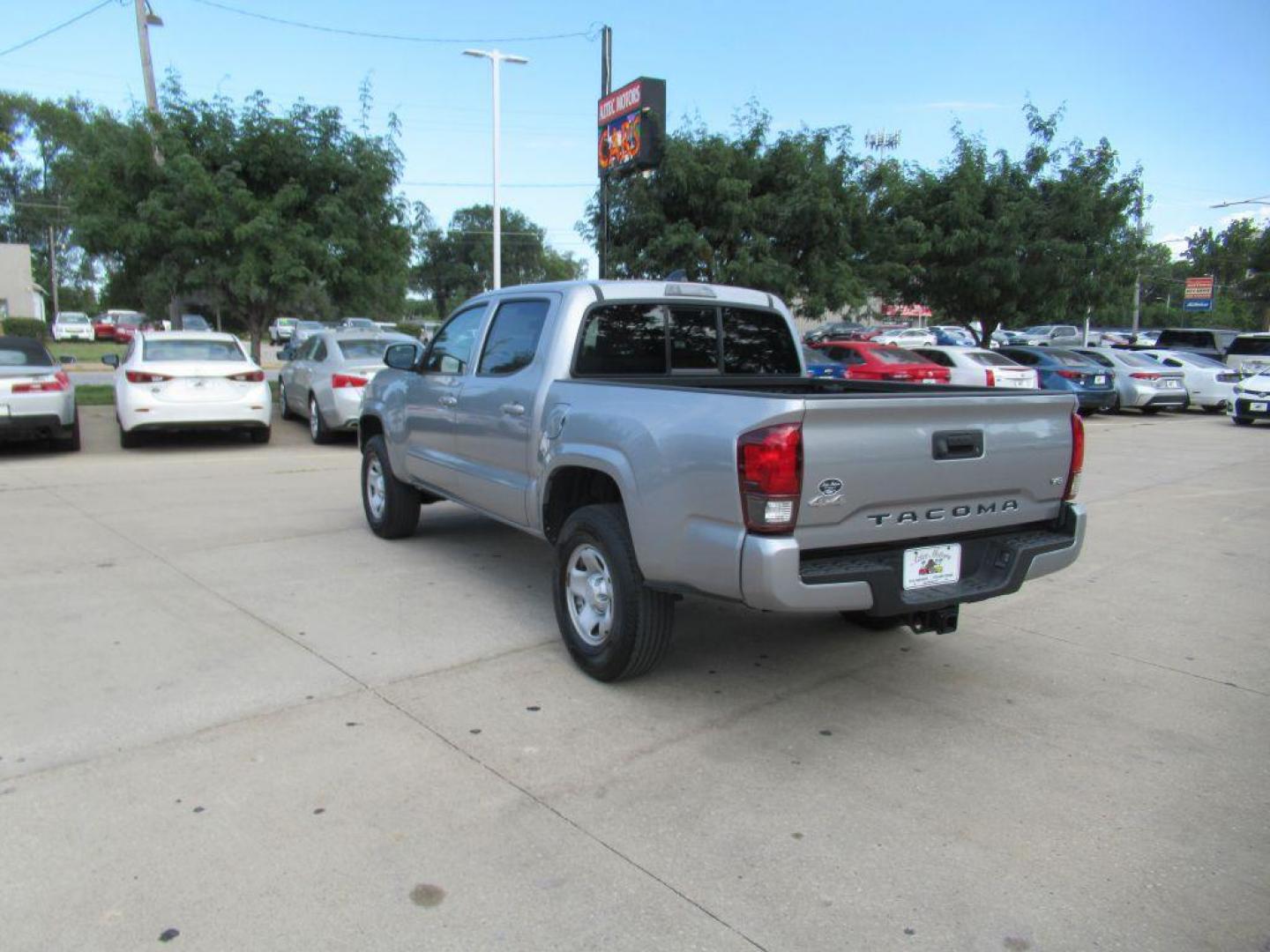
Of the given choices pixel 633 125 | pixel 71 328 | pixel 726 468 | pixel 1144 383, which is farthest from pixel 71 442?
pixel 71 328

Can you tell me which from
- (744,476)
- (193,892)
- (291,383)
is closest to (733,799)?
(744,476)

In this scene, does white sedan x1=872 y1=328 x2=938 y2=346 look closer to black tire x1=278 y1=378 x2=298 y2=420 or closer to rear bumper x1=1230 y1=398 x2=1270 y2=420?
rear bumper x1=1230 y1=398 x2=1270 y2=420

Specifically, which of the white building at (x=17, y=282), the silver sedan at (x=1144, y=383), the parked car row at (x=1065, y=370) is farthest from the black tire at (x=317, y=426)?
the white building at (x=17, y=282)

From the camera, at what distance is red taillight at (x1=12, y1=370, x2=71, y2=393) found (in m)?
10.6

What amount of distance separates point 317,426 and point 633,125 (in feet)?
24.7

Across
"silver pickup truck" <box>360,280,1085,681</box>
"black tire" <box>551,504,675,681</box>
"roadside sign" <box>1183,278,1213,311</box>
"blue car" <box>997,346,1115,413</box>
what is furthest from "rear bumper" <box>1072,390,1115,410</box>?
"roadside sign" <box>1183,278,1213,311</box>

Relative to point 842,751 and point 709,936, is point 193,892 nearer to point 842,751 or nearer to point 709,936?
point 709,936

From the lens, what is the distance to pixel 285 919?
2.64 metres

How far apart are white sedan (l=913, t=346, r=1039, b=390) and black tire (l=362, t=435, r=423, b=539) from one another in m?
13.1

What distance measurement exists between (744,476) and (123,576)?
4.54 m

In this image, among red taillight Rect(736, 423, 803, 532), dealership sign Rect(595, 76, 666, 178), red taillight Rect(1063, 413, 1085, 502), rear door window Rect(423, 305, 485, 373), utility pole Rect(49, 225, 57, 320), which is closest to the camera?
red taillight Rect(736, 423, 803, 532)

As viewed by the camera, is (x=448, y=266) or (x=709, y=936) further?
(x=448, y=266)

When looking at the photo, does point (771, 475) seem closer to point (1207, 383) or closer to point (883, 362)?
point (883, 362)

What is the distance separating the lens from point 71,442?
12.0 meters
